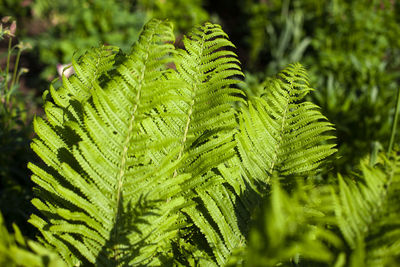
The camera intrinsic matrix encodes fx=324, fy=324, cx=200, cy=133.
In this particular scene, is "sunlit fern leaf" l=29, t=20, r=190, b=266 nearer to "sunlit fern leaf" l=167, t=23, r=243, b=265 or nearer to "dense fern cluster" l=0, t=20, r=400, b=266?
"dense fern cluster" l=0, t=20, r=400, b=266

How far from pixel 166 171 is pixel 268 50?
11.3ft

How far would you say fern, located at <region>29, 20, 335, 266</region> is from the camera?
0.84 m

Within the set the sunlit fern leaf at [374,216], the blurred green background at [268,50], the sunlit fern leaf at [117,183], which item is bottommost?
the sunlit fern leaf at [374,216]

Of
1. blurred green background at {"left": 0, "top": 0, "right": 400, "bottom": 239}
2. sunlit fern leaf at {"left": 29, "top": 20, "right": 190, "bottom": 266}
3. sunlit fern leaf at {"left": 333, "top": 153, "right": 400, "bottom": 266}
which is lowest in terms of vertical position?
sunlit fern leaf at {"left": 333, "top": 153, "right": 400, "bottom": 266}

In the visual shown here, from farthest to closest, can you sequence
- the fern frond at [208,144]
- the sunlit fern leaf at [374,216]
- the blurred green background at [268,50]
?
Answer: the blurred green background at [268,50]
the fern frond at [208,144]
the sunlit fern leaf at [374,216]

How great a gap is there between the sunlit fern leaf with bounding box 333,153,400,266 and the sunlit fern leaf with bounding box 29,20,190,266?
0.41 meters

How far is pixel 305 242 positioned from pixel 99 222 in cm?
57

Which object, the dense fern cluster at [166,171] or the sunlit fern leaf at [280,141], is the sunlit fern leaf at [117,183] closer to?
the dense fern cluster at [166,171]

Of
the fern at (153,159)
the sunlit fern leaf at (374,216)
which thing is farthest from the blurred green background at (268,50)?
the sunlit fern leaf at (374,216)

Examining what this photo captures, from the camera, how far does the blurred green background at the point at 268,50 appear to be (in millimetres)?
1703

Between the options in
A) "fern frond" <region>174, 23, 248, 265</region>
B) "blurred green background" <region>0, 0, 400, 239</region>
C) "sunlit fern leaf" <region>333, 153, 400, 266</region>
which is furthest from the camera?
"blurred green background" <region>0, 0, 400, 239</region>

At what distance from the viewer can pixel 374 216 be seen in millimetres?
743

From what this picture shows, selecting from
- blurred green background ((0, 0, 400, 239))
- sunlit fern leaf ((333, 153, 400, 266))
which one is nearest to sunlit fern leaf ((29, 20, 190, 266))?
sunlit fern leaf ((333, 153, 400, 266))

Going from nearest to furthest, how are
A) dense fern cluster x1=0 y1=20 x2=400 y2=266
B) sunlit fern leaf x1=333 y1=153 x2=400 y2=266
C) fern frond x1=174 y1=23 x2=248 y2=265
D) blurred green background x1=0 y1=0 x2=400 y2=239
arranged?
sunlit fern leaf x1=333 y1=153 x2=400 y2=266, dense fern cluster x1=0 y1=20 x2=400 y2=266, fern frond x1=174 y1=23 x2=248 y2=265, blurred green background x1=0 y1=0 x2=400 y2=239
